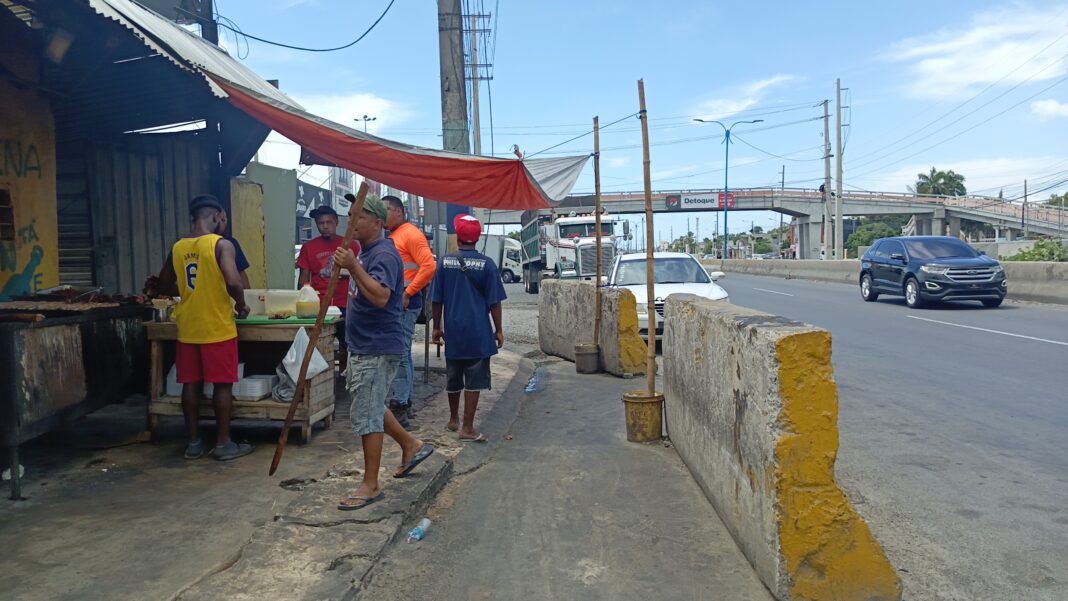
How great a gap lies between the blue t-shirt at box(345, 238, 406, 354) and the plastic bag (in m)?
1.05

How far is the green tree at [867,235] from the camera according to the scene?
3258 inches

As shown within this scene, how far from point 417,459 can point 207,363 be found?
167cm

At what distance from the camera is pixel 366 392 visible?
432cm

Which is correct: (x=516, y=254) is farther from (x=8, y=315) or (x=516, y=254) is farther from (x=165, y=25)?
(x=8, y=315)

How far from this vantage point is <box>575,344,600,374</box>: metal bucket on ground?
9648mm

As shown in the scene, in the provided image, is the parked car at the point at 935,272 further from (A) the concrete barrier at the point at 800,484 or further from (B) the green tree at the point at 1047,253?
(A) the concrete barrier at the point at 800,484

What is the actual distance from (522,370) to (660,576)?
635 cm

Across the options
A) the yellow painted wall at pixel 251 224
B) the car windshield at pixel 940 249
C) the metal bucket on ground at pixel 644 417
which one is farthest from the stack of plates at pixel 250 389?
the car windshield at pixel 940 249

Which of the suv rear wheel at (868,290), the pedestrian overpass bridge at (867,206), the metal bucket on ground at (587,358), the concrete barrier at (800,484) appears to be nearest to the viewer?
the concrete barrier at (800,484)

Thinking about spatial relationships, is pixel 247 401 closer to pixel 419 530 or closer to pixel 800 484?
pixel 419 530

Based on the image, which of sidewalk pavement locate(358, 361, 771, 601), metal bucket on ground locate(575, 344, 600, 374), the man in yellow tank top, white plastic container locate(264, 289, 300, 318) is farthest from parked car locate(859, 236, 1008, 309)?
the man in yellow tank top

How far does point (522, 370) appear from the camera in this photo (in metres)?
9.89

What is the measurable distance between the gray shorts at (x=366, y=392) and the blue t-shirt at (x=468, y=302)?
1563 mm

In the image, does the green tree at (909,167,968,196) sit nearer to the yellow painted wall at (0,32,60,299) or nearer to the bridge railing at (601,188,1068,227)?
the bridge railing at (601,188,1068,227)
